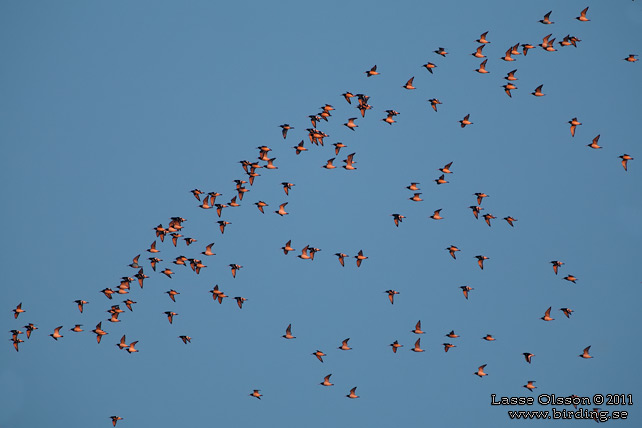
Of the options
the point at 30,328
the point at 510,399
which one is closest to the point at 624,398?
the point at 510,399

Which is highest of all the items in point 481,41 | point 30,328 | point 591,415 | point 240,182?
point 481,41

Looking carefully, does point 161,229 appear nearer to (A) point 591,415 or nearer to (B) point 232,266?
(B) point 232,266

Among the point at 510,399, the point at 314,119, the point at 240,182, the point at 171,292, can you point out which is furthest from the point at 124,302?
the point at 510,399

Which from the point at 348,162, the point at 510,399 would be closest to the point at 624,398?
the point at 510,399

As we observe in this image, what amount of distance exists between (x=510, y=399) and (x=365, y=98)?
2506 cm

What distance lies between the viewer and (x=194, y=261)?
6994cm

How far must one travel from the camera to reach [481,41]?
70750mm

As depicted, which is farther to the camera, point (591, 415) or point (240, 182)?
point (240, 182)

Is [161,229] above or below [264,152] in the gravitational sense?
below

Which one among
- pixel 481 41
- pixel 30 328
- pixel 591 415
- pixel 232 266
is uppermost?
pixel 481 41

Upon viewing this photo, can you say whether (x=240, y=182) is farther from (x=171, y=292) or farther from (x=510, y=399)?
(x=510, y=399)

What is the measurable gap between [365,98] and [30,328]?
30.9 m

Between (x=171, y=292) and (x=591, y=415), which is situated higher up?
(x=171, y=292)

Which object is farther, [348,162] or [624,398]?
[348,162]
